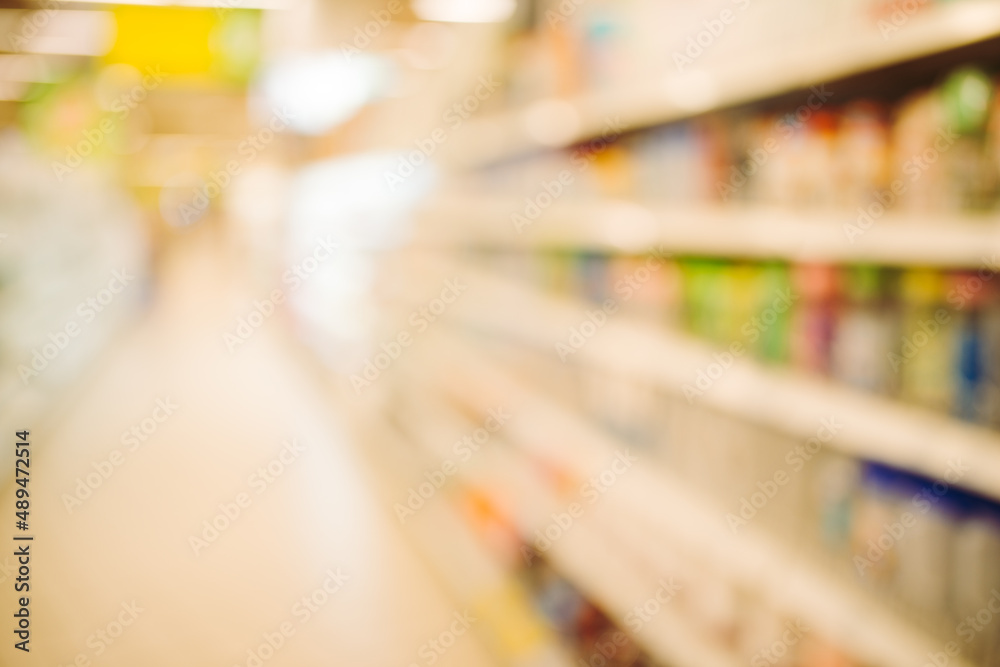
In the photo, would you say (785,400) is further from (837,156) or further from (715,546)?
(837,156)

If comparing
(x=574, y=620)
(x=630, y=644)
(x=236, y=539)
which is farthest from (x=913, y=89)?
(x=236, y=539)

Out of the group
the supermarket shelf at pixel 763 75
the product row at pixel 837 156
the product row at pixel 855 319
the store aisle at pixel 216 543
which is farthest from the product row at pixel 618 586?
the supermarket shelf at pixel 763 75

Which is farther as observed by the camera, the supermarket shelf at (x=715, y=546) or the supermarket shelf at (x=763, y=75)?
the supermarket shelf at (x=715, y=546)

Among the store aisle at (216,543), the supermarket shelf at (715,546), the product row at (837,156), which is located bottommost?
the store aisle at (216,543)

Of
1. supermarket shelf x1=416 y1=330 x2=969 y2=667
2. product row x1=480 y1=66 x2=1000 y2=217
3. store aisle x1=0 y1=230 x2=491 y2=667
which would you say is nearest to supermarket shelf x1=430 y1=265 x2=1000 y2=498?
supermarket shelf x1=416 y1=330 x2=969 y2=667

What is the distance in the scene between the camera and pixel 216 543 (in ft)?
11.4

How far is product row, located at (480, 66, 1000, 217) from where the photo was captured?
140cm

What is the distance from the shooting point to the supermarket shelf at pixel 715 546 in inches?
57.0

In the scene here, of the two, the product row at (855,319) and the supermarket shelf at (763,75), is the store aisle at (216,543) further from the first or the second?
the supermarket shelf at (763,75)

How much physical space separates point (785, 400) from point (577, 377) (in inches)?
46.4

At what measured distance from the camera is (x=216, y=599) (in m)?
2.97

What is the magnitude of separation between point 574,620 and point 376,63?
14.8 feet

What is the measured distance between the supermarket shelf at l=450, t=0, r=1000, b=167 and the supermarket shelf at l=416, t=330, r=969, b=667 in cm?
90

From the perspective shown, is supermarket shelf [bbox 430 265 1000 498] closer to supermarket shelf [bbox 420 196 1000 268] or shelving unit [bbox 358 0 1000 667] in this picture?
shelving unit [bbox 358 0 1000 667]
